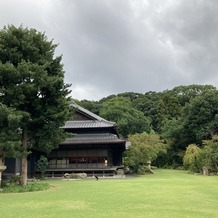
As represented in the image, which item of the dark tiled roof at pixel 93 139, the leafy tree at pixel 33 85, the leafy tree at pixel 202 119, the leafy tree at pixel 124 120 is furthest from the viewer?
the leafy tree at pixel 124 120

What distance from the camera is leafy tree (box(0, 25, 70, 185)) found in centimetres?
1912

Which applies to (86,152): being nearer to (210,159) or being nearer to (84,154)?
(84,154)

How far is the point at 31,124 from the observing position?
2080 cm

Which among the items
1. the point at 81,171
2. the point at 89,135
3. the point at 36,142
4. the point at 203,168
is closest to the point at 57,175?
the point at 81,171

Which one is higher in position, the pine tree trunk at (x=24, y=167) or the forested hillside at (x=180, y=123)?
the forested hillside at (x=180, y=123)

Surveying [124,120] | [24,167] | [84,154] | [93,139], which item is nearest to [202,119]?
[124,120]

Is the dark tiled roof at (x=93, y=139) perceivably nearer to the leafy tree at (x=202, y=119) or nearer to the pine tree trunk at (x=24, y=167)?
the pine tree trunk at (x=24, y=167)

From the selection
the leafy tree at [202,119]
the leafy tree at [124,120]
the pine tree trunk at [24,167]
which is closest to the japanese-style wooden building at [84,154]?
the pine tree trunk at [24,167]

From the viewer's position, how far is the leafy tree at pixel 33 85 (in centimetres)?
1912

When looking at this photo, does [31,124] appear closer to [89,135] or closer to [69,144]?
[69,144]

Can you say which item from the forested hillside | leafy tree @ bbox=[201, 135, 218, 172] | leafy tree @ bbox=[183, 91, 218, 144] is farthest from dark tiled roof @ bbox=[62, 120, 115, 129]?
leafy tree @ bbox=[183, 91, 218, 144]

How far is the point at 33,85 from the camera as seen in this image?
62.3 feet

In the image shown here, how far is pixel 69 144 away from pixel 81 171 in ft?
10.4

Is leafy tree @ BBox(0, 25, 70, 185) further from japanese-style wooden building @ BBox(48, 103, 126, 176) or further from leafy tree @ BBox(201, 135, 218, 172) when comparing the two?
leafy tree @ BBox(201, 135, 218, 172)
